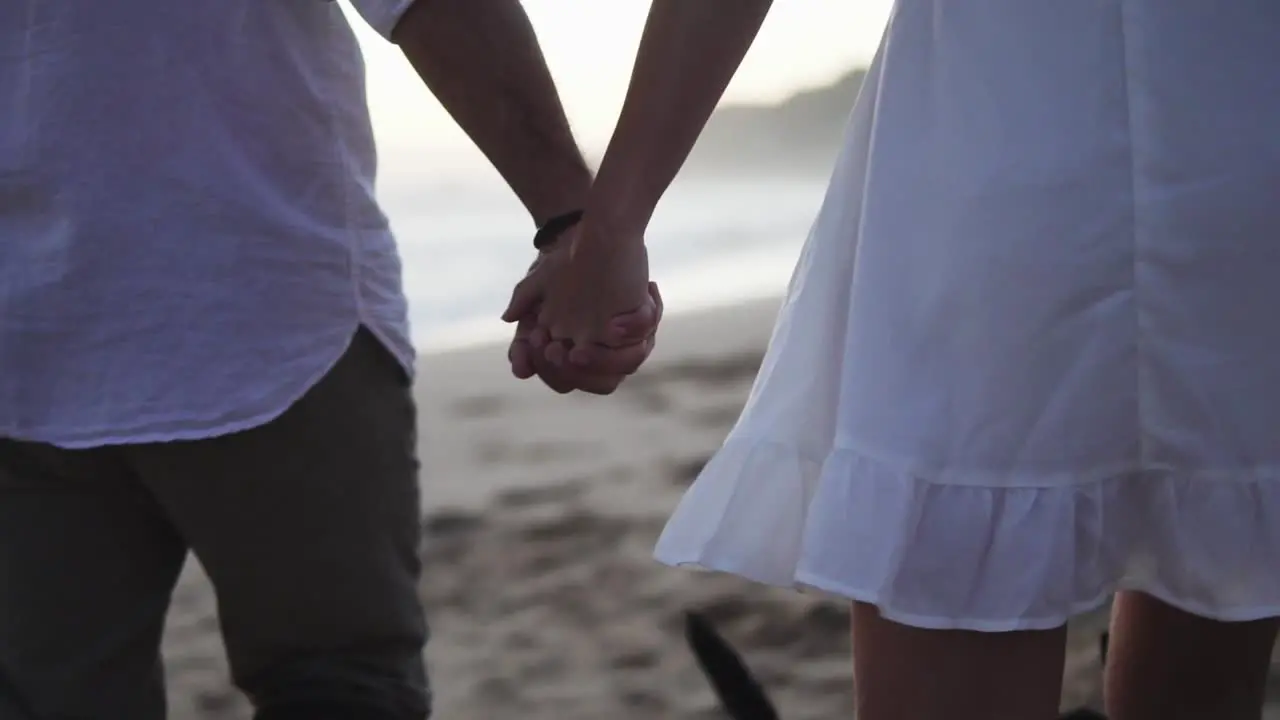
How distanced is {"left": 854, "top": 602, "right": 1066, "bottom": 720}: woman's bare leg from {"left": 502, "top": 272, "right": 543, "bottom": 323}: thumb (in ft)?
1.32

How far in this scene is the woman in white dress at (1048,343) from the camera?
850 mm

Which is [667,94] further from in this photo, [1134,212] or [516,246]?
[516,246]

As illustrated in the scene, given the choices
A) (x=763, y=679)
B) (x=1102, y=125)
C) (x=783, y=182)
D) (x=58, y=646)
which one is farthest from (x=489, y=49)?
(x=783, y=182)

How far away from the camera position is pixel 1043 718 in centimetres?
92

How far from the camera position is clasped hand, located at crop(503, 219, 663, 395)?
102 cm

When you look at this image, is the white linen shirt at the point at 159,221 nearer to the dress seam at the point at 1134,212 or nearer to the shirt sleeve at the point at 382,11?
the shirt sleeve at the point at 382,11

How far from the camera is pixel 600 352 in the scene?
1.05 metres

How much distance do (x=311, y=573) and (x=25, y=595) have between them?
9.6 inches

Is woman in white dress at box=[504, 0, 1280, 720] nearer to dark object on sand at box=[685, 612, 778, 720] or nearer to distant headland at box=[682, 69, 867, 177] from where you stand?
dark object on sand at box=[685, 612, 778, 720]

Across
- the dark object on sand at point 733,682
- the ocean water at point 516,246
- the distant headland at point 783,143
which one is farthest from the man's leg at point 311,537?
the distant headland at point 783,143

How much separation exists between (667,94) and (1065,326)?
1.05 feet

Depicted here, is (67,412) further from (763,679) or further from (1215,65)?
(763,679)

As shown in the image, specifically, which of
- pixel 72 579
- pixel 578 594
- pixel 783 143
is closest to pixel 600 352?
pixel 72 579

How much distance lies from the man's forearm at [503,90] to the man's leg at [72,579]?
387mm
